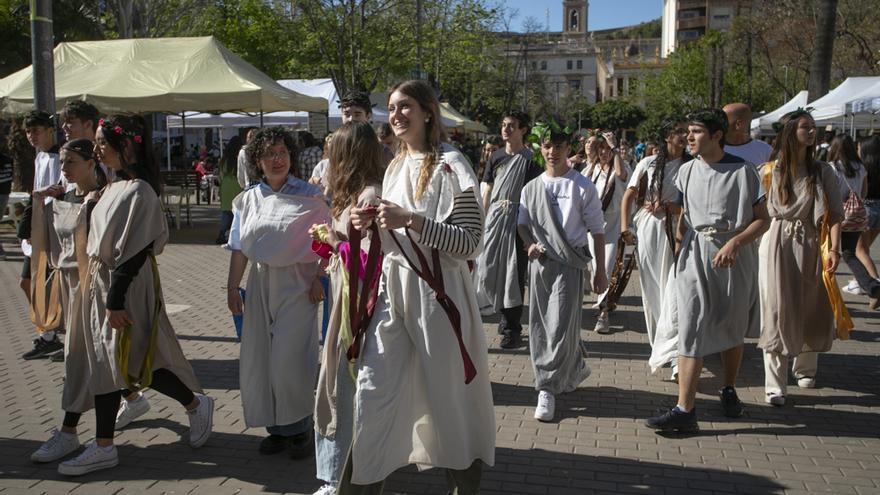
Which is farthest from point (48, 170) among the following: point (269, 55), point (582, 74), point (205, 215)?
point (582, 74)

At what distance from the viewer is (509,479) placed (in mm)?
4203

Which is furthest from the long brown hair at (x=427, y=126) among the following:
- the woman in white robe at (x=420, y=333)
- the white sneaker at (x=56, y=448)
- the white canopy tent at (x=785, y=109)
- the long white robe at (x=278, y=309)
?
the white canopy tent at (x=785, y=109)

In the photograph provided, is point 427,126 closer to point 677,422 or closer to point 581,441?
point 581,441

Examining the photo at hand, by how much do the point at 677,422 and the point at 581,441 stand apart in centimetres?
59

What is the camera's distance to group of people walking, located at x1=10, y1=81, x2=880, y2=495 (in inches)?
132

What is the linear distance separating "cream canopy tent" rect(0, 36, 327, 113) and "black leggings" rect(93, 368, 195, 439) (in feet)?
34.9

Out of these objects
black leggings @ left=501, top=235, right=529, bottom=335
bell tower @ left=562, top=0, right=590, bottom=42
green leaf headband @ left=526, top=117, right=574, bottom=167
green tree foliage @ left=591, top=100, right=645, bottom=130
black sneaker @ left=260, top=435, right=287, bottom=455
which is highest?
bell tower @ left=562, top=0, right=590, bottom=42

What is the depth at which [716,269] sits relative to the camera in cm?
482

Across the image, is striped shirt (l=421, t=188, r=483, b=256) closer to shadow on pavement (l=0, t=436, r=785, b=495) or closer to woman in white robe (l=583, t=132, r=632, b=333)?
shadow on pavement (l=0, t=436, r=785, b=495)

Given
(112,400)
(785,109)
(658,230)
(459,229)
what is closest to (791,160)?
(658,230)

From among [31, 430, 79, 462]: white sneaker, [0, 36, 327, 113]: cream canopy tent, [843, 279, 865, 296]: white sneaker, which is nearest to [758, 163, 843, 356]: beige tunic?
[31, 430, 79, 462]: white sneaker

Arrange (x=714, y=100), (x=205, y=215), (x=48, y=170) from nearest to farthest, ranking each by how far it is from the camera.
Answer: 1. (x=48, y=170)
2. (x=205, y=215)
3. (x=714, y=100)

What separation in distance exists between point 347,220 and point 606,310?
15.7 ft

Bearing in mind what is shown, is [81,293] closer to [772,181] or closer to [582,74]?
[772,181]
